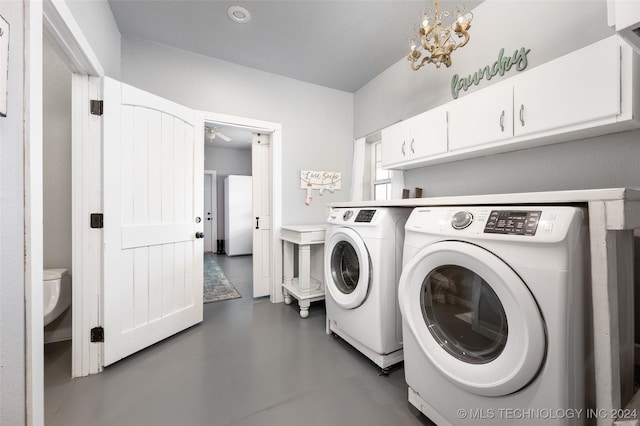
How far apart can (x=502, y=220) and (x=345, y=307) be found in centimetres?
112

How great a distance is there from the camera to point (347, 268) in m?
1.88

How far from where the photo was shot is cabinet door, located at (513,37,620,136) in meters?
1.15

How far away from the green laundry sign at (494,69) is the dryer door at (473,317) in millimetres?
1548

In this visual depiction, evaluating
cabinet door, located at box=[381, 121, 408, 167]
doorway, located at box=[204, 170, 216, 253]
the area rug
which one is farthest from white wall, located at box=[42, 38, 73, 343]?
doorway, located at box=[204, 170, 216, 253]

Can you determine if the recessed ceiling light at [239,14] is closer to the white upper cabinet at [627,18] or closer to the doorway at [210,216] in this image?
the white upper cabinet at [627,18]

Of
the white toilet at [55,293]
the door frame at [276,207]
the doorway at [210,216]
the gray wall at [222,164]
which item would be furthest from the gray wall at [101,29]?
the doorway at [210,216]

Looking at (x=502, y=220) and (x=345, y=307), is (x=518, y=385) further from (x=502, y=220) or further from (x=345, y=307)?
(x=345, y=307)

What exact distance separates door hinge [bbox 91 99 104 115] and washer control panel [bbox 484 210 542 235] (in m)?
2.30

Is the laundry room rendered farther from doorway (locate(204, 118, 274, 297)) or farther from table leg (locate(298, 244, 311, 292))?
doorway (locate(204, 118, 274, 297))

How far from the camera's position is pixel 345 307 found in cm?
170

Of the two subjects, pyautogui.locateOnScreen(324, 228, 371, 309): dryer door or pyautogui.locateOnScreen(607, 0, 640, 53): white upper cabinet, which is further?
pyautogui.locateOnScreen(324, 228, 371, 309): dryer door

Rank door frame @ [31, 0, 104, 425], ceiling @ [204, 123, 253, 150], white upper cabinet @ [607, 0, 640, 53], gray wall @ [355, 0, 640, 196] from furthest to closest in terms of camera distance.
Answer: ceiling @ [204, 123, 253, 150]
gray wall @ [355, 0, 640, 196]
door frame @ [31, 0, 104, 425]
white upper cabinet @ [607, 0, 640, 53]

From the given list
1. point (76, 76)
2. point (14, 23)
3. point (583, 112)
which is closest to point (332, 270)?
point (583, 112)

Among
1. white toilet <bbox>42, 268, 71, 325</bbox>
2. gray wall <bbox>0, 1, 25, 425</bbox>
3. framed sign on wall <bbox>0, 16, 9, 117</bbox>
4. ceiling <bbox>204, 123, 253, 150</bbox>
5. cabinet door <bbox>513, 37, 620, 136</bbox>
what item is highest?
ceiling <bbox>204, 123, 253, 150</bbox>
